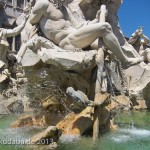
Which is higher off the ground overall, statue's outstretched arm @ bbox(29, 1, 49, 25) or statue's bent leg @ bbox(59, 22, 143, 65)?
statue's outstretched arm @ bbox(29, 1, 49, 25)

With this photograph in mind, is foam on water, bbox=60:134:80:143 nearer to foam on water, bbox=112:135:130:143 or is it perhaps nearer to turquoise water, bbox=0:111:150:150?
turquoise water, bbox=0:111:150:150

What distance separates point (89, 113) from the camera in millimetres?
5926

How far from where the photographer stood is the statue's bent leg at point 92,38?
6480mm

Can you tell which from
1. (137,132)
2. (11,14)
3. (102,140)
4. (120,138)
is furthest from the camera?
(11,14)

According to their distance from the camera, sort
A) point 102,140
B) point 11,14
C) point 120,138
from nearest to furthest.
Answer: point 102,140
point 120,138
point 11,14

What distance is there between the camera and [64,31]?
6.91m

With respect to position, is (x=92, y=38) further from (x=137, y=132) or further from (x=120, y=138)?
(x=137, y=132)

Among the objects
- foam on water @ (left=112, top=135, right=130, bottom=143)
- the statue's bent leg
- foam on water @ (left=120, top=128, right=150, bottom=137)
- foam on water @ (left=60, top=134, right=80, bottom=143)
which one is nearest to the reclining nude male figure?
the statue's bent leg

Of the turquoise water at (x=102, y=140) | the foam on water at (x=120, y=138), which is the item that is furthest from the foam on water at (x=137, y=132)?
the foam on water at (x=120, y=138)

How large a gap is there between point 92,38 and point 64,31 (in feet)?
2.04

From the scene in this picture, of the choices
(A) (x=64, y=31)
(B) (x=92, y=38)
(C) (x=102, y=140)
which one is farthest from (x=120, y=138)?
(A) (x=64, y=31)

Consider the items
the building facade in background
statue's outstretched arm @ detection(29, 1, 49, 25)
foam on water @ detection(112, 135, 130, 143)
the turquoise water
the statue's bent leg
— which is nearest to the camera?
the turquoise water

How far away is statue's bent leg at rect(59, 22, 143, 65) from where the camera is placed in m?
6.48

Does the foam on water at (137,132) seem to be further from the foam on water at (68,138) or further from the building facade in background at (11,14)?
the building facade in background at (11,14)
